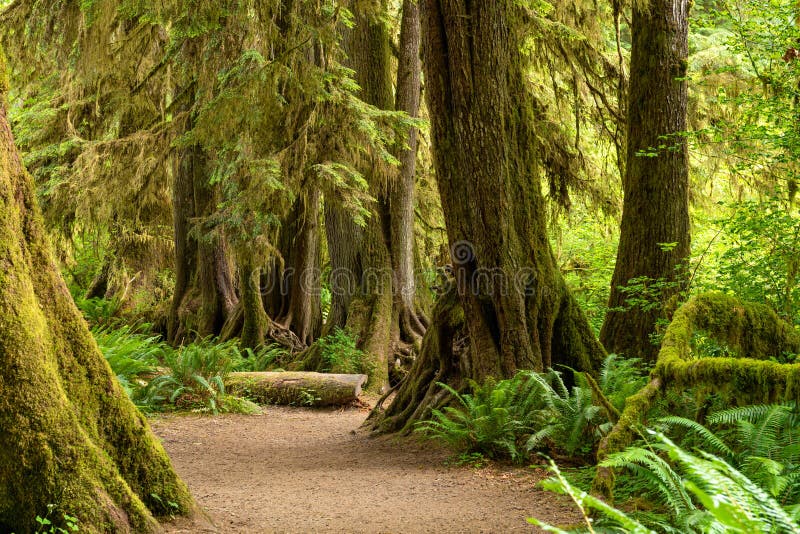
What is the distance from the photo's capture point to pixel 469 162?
7270 millimetres

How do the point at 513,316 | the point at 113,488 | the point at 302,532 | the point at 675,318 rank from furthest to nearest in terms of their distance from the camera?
the point at 513,316, the point at 675,318, the point at 302,532, the point at 113,488

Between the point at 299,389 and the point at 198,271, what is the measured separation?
5545 mm

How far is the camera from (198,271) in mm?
15891

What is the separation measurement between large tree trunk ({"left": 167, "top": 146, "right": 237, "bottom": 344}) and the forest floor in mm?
5842

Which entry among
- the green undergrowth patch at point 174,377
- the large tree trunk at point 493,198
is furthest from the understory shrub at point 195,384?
the large tree trunk at point 493,198

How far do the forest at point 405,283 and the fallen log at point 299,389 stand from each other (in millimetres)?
68

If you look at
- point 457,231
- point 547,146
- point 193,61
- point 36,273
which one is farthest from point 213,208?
point 36,273

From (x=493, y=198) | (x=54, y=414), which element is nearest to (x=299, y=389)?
(x=493, y=198)

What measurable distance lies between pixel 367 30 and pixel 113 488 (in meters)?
10.8

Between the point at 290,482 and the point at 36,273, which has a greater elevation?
the point at 36,273

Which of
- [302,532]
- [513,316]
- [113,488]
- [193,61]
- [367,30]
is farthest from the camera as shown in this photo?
[367,30]

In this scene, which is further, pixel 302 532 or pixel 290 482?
pixel 290 482

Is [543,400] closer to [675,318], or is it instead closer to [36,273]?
[675,318]

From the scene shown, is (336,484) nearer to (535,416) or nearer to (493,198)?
(535,416)
